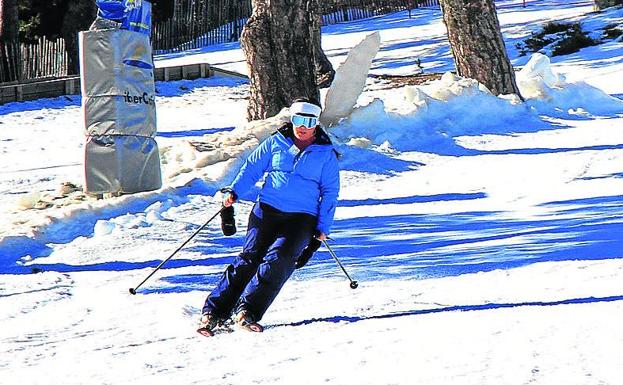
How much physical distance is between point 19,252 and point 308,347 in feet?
11.8

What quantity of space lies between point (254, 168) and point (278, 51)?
295 inches

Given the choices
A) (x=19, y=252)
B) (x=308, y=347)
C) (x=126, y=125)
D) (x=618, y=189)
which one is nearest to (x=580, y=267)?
(x=308, y=347)

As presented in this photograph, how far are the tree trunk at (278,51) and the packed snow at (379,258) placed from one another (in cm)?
75

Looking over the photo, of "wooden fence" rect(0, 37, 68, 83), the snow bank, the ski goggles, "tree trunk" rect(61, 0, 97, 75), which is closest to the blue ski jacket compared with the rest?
the ski goggles

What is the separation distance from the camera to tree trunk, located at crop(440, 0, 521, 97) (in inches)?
652

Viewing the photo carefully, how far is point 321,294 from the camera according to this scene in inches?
279

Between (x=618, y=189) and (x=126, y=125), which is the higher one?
(x=126, y=125)

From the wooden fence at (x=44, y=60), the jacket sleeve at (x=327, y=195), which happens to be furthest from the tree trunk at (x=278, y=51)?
the wooden fence at (x=44, y=60)

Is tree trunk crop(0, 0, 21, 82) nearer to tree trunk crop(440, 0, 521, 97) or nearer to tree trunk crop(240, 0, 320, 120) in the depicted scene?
tree trunk crop(440, 0, 521, 97)

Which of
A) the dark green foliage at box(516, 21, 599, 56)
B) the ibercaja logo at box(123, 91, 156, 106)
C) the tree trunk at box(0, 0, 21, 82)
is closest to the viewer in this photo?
the ibercaja logo at box(123, 91, 156, 106)

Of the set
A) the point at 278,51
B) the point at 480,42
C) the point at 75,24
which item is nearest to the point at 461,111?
the point at 480,42

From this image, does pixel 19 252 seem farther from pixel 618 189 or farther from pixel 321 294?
pixel 618 189

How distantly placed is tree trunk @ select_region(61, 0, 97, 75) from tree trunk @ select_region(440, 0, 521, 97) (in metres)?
11.6

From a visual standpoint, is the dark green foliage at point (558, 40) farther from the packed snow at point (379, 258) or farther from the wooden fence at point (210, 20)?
the wooden fence at point (210, 20)
